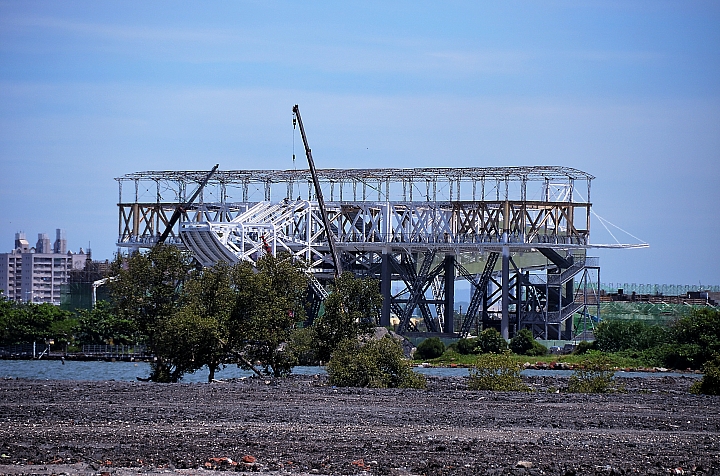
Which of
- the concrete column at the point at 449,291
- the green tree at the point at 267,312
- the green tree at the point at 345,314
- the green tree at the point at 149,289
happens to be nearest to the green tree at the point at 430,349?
the concrete column at the point at 449,291

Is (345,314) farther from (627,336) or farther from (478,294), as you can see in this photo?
→ (478,294)

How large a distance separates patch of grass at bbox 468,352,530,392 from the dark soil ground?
326 cm

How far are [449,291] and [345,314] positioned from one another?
58098 millimetres

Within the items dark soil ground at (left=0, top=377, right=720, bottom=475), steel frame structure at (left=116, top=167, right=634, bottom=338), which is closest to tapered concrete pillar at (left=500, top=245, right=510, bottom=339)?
steel frame structure at (left=116, top=167, right=634, bottom=338)

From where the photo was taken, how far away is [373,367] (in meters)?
44.5

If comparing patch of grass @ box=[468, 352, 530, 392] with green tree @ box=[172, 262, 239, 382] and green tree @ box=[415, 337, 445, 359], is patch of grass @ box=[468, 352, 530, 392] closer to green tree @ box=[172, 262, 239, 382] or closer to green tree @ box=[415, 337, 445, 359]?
green tree @ box=[172, 262, 239, 382]

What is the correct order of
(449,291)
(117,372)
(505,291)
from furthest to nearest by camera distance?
(449,291) → (505,291) → (117,372)

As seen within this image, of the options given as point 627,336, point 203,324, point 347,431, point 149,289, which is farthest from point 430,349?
point 347,431

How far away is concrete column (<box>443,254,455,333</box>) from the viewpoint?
108m

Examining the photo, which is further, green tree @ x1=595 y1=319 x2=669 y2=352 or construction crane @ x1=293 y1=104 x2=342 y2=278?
construction crane @ x1=293 y1=104 x2=342 y2=278

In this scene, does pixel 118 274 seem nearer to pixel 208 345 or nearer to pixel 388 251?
pixel 208 345

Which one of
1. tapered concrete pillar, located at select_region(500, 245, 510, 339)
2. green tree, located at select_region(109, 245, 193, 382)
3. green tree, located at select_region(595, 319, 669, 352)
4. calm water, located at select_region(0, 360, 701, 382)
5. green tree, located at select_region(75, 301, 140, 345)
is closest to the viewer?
green tree, located at select_region(109, 245, 193, 382)

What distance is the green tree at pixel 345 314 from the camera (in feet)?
166

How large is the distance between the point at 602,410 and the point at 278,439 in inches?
474
